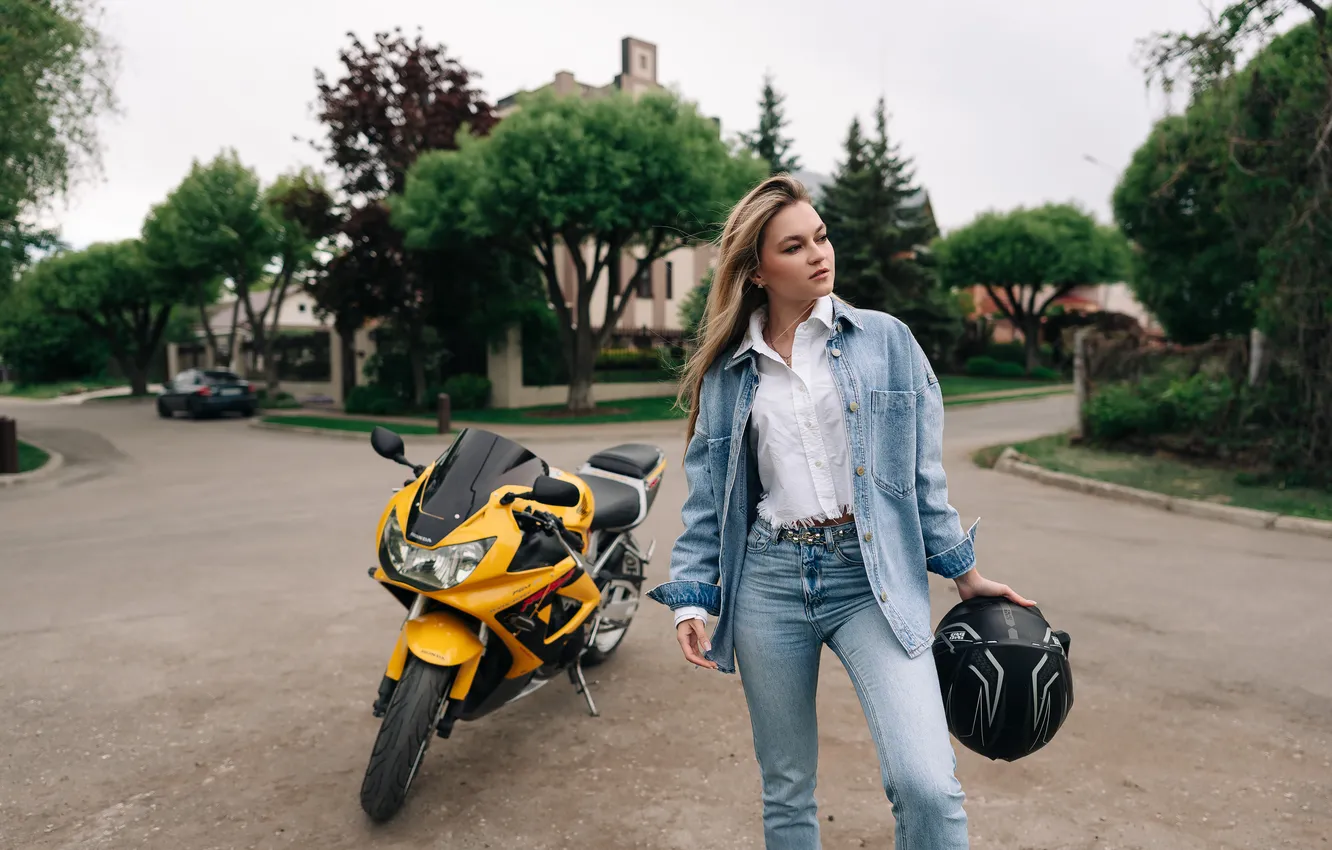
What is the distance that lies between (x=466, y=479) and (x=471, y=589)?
16.9 inches

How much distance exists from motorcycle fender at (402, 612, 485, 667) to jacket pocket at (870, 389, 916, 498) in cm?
175

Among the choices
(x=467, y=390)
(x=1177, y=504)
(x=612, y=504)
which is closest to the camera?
(x=612, y=504)

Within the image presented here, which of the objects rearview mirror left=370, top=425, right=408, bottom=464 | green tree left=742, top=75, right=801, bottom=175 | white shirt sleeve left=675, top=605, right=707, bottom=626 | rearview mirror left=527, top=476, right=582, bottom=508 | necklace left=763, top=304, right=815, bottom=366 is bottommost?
white shirt sleeve left=675, top=605, right=707, bottom=626

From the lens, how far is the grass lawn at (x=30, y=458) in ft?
45.7

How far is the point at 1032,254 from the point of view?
133ft

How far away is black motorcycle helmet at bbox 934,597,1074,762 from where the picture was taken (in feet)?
7.19

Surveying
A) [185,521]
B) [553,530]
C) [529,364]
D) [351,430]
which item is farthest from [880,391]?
[529,364]

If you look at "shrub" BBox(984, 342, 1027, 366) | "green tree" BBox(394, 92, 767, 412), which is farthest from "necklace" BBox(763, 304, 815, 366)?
"shrub" BBox(984, 342, 1027, 366)

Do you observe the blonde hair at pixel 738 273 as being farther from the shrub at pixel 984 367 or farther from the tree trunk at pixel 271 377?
the shrub at pixel 984 367

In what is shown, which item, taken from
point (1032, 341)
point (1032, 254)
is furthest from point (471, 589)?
point (1032, 341)

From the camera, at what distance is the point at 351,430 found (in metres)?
20.1

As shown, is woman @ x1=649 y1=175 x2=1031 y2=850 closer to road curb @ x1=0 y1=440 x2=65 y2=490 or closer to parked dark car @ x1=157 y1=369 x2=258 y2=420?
road curb @ x1=0 y1=440 x2=65 y2=490

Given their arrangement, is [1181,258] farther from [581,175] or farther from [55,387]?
[55,387]

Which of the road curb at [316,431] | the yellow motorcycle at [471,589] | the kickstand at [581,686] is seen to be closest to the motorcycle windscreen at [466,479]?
the yellow motorcycle at [471,589]
